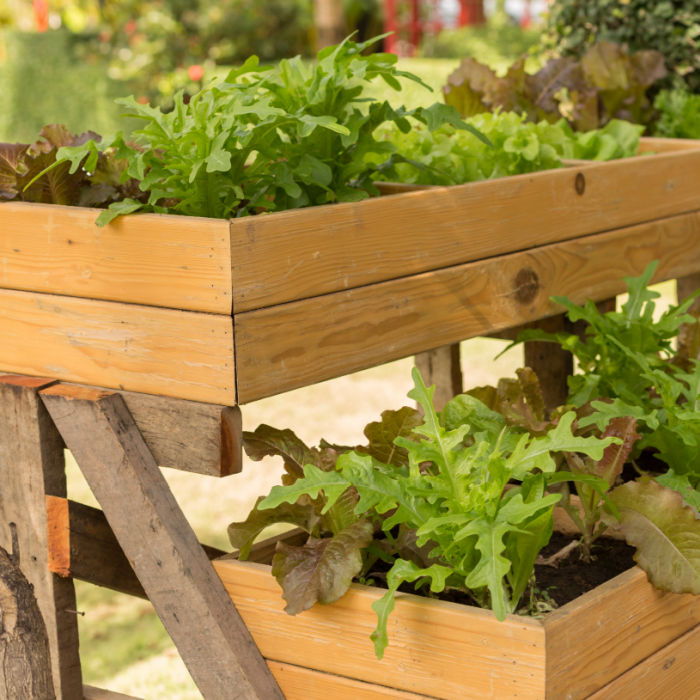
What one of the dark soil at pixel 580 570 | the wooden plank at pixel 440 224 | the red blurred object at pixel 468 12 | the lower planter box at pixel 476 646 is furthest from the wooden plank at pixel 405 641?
the red blurred object at pixel 468 12

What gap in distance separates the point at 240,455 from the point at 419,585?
1.20 feet

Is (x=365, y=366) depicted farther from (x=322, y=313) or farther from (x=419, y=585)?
(x=419, y=585)

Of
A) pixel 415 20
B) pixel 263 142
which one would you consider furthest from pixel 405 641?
pixel 415 20

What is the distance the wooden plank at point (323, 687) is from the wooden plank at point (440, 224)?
2.05ft

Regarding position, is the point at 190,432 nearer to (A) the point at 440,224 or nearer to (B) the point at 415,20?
(A) the point at 440,224

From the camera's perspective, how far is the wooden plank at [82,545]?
2092 mm

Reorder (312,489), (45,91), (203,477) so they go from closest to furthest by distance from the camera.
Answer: (312,489)
(203,477)
(45,91)

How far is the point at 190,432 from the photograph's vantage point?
1923 mm

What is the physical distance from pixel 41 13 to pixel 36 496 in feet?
49.6

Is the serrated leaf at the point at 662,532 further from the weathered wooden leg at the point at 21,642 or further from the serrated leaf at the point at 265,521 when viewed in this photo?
the weathered wooden leg at the point at 21,642

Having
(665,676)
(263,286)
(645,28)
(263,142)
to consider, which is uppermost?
(645,28)

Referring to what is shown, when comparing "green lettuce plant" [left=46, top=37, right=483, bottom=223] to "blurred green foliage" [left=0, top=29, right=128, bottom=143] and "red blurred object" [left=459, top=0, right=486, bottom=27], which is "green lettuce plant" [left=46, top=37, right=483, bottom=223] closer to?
"blurred green foliage" [left=0, top=29, right=128, bottom=143]

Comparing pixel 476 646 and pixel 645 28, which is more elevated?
pixel 645 28

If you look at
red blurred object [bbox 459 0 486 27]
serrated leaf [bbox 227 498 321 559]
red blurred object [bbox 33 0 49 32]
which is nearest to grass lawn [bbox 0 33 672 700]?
serrated leaf [bbox 227 498 321 559]
